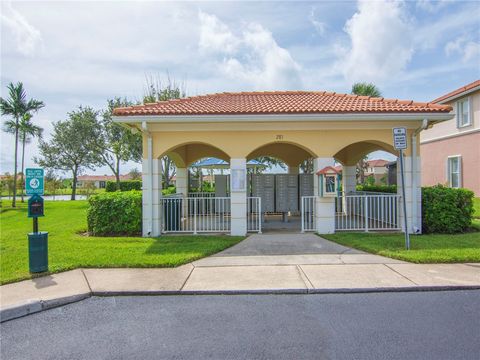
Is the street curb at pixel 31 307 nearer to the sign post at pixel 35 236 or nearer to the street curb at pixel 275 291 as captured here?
the street curb at pixel 275 291

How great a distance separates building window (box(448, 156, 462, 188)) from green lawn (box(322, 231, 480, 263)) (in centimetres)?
1110

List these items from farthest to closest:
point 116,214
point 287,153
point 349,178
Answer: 1. point 287,153
2. point 349,178
3. point 116,214

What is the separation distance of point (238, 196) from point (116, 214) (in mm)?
3673

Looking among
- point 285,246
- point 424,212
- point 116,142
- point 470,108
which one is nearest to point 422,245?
point 424,212

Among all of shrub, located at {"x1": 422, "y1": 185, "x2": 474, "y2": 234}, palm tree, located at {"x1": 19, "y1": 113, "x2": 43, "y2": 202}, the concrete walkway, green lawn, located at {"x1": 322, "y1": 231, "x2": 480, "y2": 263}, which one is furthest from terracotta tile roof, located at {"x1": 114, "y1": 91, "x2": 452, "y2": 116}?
palm tree, located at {"x1": 19, "y1": 113, "x2": 43, "y2": 202}

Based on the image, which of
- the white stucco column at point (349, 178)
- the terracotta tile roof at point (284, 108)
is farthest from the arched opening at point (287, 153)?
the terracotta tile roof at point (284, 108)

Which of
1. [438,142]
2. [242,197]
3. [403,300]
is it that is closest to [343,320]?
[403,300]

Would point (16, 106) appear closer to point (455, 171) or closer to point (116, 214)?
point (116, 214)

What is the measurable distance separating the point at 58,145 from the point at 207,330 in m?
33.7

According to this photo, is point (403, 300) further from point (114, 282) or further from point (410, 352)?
point (114, 282)

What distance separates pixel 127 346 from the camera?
11.7ft

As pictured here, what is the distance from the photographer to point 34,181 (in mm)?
5984

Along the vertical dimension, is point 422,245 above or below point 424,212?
below

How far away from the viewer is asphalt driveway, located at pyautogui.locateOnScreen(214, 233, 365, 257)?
7.51 m
